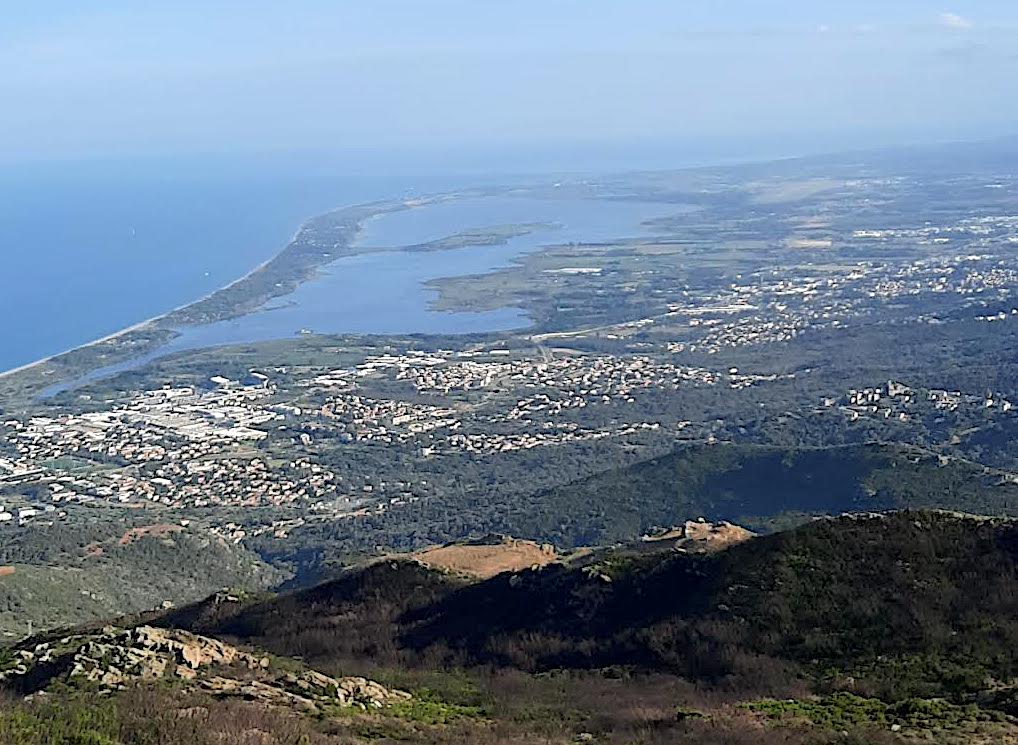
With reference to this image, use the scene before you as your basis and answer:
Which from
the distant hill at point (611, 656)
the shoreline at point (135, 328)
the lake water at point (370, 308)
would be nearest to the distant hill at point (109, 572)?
the distant hill at point (611, 656)

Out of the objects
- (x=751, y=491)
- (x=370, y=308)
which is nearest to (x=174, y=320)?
(x=370, y=308)

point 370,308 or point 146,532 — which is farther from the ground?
point 146,532

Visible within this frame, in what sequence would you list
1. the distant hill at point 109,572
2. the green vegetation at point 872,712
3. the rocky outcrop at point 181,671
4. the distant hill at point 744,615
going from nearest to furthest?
the green vegetation at point 872,712 → the rocky outcrop at point 181,671 → the distant hill at point 744,615 → the distant hill at point 109,572

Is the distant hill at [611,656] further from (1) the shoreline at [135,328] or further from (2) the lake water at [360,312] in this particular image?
(1) the shoreline at [135,328]

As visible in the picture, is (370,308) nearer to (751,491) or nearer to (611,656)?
(751,491)

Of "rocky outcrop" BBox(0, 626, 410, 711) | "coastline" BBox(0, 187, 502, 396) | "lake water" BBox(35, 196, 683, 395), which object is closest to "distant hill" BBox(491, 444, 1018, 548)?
"rocky outcrop" BBox(0, 626, 410, 711)

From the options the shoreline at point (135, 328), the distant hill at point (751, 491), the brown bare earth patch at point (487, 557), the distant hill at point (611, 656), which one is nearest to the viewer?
the distant hill at point (611, 656)

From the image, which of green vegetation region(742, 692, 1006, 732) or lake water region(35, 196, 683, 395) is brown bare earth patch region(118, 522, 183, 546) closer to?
green vegetation region(742, 692, 1006, 732)
